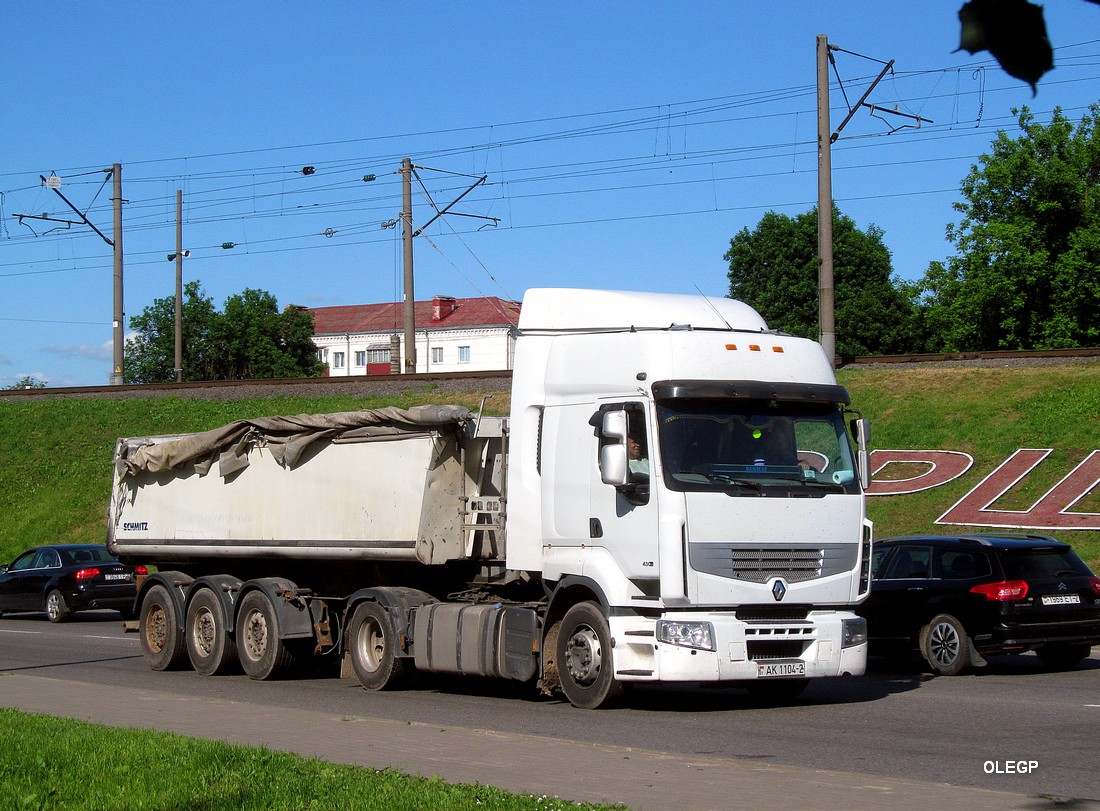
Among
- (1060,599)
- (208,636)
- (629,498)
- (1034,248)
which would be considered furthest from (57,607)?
(1034,248)

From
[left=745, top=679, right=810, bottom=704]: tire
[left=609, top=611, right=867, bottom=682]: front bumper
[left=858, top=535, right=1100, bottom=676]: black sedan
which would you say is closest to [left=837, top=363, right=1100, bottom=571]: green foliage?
[left=858, top=535, right=1100, bottom=676]: black sedan

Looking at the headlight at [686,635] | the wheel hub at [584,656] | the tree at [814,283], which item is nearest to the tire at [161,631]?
the wheel hub at [584,656]

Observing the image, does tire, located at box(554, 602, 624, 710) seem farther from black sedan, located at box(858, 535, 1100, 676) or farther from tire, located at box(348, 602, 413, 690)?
black sedan, located at box(858, 535, 1100, 676)

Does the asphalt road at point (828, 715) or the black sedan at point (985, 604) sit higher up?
the black sedan at point (985, 604)

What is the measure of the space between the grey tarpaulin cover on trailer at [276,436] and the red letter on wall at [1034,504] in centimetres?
1459

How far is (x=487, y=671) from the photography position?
40.8 ft

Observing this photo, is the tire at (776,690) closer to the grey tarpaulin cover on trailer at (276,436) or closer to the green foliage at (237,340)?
the grey tarpaulin cover on trailer at (276,436)

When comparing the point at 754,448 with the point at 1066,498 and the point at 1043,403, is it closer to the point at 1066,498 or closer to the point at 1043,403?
the point at 1066,498

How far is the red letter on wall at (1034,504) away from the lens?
2419 centimetres

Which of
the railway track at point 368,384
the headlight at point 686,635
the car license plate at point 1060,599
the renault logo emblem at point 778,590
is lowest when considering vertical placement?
the car license plate at point 1060,599

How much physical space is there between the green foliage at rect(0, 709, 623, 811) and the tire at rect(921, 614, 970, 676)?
8584mm

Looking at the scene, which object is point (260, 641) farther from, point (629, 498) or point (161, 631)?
point (629, 498)

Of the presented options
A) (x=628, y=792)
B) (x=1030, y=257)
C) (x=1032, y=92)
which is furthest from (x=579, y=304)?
(x=1030, y=257)

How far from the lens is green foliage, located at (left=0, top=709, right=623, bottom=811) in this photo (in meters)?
6.98
